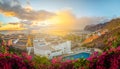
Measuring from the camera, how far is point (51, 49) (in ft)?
26.2

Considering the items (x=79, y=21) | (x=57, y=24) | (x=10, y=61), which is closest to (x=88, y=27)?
(x=79, y=21)

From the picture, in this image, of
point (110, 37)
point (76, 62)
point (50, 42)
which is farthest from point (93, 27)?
point (76, 62)

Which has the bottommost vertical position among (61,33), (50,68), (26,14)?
(50,68)

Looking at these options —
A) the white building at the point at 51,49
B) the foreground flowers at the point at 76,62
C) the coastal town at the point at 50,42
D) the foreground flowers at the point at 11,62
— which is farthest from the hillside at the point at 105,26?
the foreground flowers at the point at 11,62

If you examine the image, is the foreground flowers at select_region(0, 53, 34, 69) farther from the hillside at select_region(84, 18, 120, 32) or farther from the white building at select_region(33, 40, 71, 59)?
the hillside at select_region(84, 18, 120, 32)

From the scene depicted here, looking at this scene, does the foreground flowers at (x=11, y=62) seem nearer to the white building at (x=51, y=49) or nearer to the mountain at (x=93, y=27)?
the white building at (x=51, y=49)

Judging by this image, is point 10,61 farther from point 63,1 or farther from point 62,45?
point 63,1

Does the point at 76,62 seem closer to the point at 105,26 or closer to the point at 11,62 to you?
the point at 11,62

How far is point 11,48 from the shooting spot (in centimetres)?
793

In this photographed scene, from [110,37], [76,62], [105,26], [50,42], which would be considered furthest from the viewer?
[105,26]

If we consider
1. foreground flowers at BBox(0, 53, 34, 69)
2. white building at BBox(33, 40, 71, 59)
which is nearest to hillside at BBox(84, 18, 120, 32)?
white building at BBox(33, 40, 71, 59)

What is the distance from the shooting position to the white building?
25.9 ft

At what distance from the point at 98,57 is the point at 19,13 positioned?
10.3 ft

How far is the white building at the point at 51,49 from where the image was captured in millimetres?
7891
